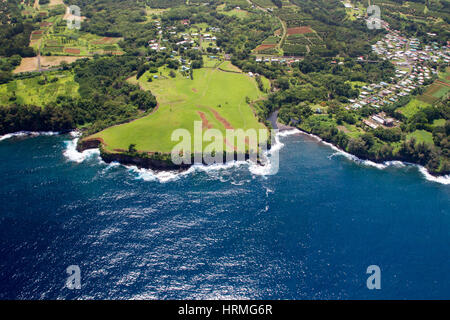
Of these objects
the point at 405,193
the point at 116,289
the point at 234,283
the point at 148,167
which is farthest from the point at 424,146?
the point at 116,289

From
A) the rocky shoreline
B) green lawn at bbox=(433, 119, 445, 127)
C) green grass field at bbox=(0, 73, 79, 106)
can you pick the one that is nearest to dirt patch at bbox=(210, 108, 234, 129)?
the rocky shoreline

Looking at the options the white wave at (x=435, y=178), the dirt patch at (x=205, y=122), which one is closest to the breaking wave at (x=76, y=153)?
the dirt patch at (x=205, y=122)

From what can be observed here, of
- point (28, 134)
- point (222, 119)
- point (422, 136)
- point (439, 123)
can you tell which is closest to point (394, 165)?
point (422, 136)

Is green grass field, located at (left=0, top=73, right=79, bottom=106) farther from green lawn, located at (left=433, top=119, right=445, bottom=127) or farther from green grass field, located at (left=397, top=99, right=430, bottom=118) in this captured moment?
green lawn, located at (left=433, top=119, right=445, bottom=127)

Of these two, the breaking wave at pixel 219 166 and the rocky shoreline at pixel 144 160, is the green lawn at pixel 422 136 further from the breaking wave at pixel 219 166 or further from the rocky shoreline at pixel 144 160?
the rocky shoreline at pixel 144 160

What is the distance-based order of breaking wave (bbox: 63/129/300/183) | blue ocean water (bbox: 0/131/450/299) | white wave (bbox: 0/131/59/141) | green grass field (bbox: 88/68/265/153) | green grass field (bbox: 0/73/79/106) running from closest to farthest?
1. blue ocean water (bbox: 0/131/450/299)
2. breaking wave (bbox: 63/129/300/183)
3. green grass field (bbox: 88/68/265/153)
4. white wave (bbox: 0/131/59/141)
5. green grass field (bbox: 0/73/79/106)

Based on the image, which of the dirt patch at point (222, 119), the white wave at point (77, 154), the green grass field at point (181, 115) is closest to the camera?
the white wave at point (77, 154)
